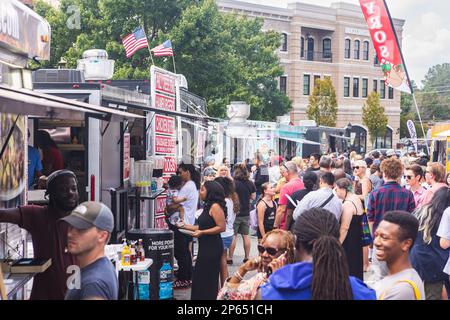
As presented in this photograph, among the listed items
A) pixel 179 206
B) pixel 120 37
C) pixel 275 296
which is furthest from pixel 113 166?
pixel 120 37

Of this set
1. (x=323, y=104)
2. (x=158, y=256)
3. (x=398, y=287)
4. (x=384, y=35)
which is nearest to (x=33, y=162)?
(x=158, y=256)

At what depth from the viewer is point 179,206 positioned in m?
11.0

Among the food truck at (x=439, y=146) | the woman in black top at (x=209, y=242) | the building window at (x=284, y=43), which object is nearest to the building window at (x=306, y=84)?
the building window at (x=284, y=43)

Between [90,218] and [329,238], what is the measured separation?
4.25ft

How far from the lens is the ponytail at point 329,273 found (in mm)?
3416

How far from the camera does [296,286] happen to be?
3.43 metres

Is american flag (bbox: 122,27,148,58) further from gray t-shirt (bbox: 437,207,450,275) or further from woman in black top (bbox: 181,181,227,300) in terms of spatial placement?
gray t-shirt (bbox: 437,207,450,275)

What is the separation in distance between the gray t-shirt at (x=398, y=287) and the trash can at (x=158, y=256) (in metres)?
5.01

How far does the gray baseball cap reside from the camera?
403 cm

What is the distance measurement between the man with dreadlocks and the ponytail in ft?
8.06

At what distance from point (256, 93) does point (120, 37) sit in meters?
13.9

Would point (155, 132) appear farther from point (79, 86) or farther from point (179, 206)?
point (79, 86)

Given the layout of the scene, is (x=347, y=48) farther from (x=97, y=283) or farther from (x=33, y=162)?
(x=97, y=283)

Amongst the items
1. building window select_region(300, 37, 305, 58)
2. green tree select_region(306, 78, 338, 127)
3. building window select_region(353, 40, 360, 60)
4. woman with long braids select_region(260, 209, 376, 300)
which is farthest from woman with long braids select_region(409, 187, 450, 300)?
building window select_region(353, 40, 360, 60)
